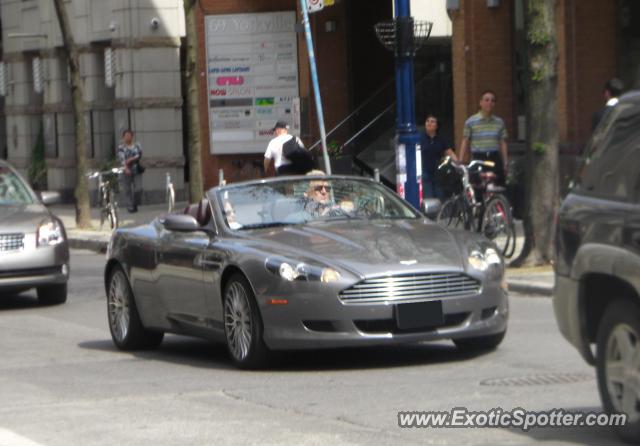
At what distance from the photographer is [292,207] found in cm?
1209

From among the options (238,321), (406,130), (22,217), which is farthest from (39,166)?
(238,321)

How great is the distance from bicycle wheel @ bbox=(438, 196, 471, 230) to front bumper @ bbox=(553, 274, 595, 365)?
1128 cm

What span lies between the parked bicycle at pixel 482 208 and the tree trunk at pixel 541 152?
132 centimetres

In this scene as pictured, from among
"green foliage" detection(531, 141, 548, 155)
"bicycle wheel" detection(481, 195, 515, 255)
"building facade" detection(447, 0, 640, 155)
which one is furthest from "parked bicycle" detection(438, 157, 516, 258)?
"building facade" detection(447, 0, 640, 155)

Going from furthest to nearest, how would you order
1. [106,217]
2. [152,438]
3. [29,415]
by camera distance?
[106,217], [29,415], [152,438]

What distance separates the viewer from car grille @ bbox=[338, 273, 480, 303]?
416 inches

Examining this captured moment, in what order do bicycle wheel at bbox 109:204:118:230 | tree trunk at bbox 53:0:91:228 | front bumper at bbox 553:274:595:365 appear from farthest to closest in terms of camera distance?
tree trunk at bbox 53:0:91:228
bicycle wheel at bbox 109:204:118:230
front bumper at bbox 553:274:595:365

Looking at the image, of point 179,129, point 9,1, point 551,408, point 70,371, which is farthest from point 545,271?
point 9,1

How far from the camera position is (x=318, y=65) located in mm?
32906

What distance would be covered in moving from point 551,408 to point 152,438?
7.54ft

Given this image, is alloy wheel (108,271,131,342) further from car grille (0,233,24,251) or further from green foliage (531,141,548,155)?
green foliage (531,141,548,155)

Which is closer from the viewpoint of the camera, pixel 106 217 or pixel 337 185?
pixel 337 185

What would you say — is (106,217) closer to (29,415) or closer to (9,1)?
(9,1)

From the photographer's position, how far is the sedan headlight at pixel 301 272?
34.8 ft
